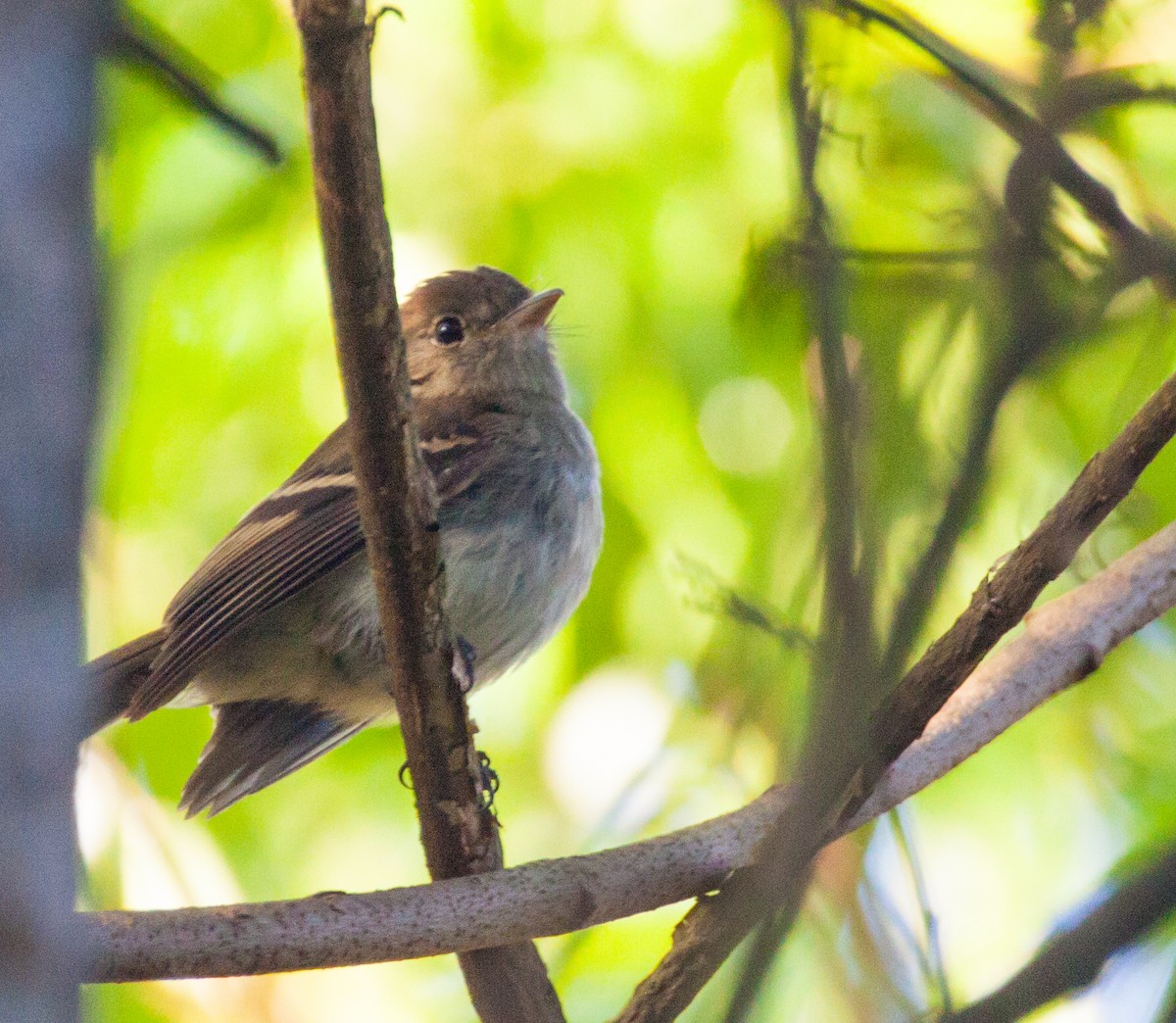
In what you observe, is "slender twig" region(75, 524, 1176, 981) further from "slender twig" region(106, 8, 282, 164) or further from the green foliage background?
"slender twig" region(106, 8, 282, 164)

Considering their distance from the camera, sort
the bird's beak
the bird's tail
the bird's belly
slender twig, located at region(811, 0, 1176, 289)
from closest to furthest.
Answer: slender twig, located at region(811, 0, 1176, 289)
the bird's belly
the bird's tail
the bird's beak

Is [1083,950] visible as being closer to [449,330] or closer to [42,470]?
[42,470]

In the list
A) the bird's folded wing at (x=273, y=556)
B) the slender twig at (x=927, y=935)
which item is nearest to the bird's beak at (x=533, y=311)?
the bird's folded wing at (x=273, y=556)

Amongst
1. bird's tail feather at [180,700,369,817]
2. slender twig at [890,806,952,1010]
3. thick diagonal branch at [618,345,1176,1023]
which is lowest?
slender twig at [890,806,952,1010]

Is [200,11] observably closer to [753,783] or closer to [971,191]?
[971,191]

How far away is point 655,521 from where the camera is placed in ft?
16.1

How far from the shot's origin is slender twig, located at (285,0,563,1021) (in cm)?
225

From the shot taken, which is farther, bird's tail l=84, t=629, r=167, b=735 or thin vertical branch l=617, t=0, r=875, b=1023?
bird's tail l=84, t=629, r=167, b=735

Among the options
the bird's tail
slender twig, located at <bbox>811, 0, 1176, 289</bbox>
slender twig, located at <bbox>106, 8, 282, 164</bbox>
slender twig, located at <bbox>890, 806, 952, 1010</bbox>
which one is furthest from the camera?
the bird's tail

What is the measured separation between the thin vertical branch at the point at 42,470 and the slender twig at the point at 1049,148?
6.04 feet

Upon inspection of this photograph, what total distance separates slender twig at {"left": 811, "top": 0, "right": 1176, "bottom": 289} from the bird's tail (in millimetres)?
2732

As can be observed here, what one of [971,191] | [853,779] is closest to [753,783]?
[853,779]

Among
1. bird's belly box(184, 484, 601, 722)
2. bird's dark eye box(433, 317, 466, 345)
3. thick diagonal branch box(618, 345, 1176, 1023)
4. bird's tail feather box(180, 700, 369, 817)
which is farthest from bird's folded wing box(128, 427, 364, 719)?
thick diagonal branch box(618, 345, 1176, 1023)

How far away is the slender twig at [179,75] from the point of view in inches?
100
